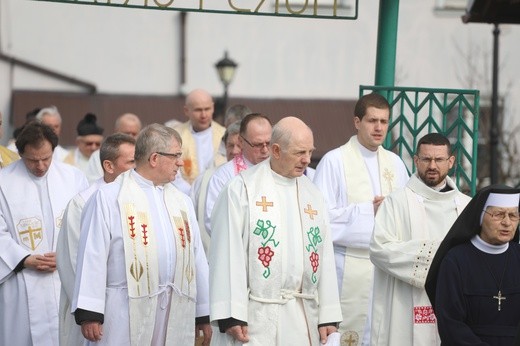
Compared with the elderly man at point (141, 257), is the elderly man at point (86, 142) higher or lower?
higher

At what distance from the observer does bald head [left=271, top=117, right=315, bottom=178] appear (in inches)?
386

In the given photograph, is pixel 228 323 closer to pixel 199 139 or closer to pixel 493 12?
pixel 493 12

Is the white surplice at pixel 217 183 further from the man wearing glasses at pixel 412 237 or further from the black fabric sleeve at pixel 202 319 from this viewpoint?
the black fabric sleeve at pixel 202 319

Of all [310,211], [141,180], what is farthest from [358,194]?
[141,180]

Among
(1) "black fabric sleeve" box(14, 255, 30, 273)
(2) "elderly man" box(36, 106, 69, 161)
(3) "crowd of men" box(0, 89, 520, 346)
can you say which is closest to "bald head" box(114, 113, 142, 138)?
(2) "elderly man" box(36, 106, 69, 161)

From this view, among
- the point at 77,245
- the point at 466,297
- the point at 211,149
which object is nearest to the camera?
the point at 466,297

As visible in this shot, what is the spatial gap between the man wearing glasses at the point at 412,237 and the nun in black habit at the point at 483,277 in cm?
108

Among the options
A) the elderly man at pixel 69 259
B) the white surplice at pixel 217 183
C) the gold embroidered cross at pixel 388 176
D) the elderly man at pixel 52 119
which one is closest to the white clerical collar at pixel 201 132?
the elderly man at pixel 52 119

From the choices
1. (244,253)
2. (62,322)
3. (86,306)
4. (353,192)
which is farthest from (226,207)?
(353,192)

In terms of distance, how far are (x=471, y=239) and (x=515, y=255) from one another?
0.29m

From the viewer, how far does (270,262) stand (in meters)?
9.85

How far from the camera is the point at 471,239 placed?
9.83m

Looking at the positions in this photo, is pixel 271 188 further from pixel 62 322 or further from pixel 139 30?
pixel 139 30

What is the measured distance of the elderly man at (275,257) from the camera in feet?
31.8
